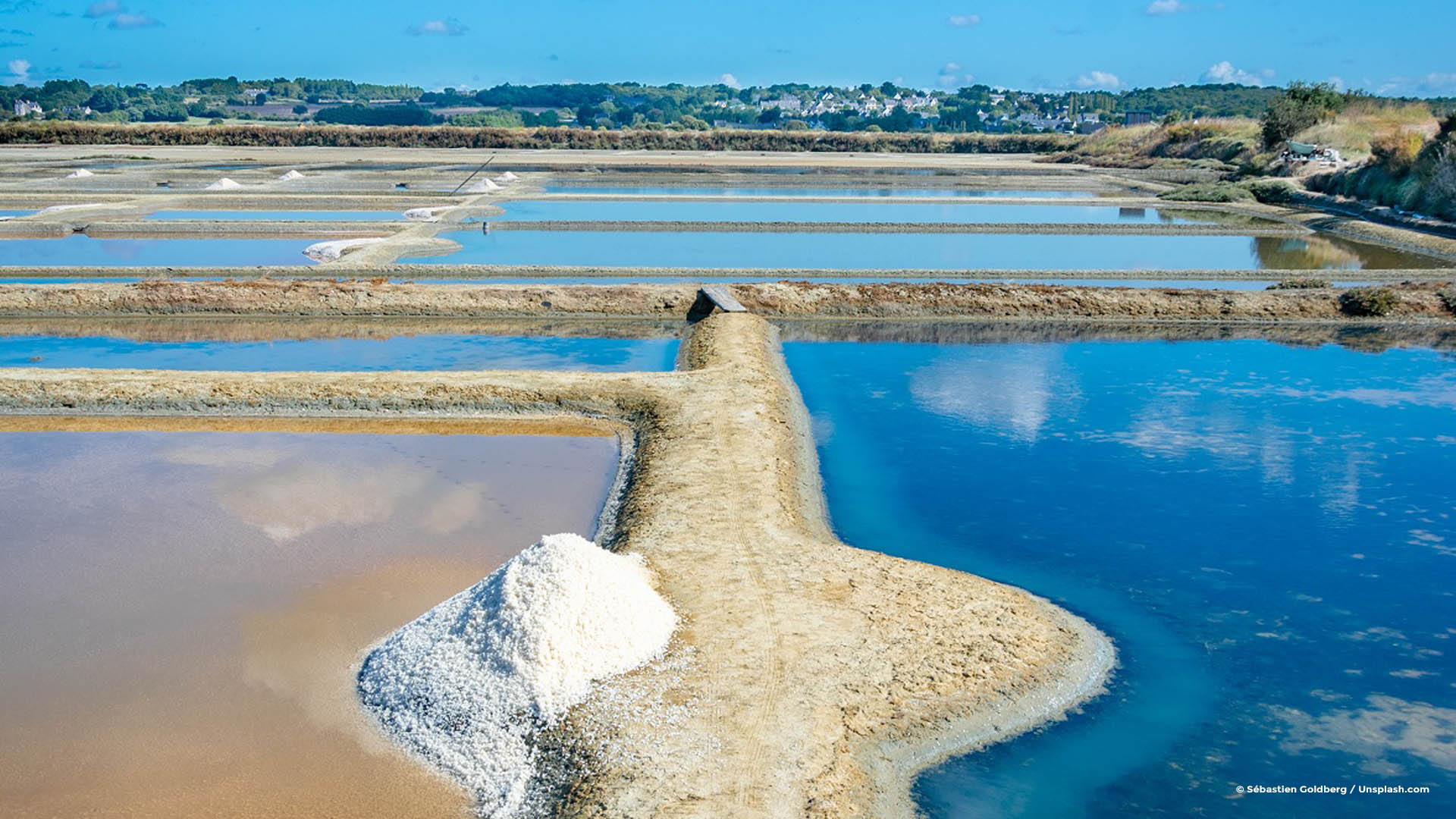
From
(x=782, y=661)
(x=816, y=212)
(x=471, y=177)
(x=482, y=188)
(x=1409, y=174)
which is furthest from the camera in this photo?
(x=471, y=177)

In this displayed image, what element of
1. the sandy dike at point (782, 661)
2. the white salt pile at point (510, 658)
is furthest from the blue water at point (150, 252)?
the white salt pile at point (510, 658)

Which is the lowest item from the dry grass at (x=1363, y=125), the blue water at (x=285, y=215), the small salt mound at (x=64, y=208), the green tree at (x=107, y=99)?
the blue water at (x=285, y=215)

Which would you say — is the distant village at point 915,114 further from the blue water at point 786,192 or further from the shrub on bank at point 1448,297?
the shrub on bank at point 1448,297

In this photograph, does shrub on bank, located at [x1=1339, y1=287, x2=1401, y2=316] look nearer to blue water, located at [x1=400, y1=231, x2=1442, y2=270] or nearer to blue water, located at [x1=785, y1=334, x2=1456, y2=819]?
blue water, located at [x1=785, y1=334, x2=1456, y2=819]

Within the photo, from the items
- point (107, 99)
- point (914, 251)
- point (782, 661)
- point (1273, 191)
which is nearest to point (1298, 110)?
point (1273, 191)

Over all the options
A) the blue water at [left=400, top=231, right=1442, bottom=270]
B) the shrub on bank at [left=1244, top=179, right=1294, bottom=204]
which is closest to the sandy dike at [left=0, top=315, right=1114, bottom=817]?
the blue water at [left=400, top=231, right=1442, bottom=270]

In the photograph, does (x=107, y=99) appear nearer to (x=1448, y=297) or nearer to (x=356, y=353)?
(x=356, y=353)

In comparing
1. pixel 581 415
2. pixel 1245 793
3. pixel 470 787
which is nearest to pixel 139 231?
pixel 581 415
